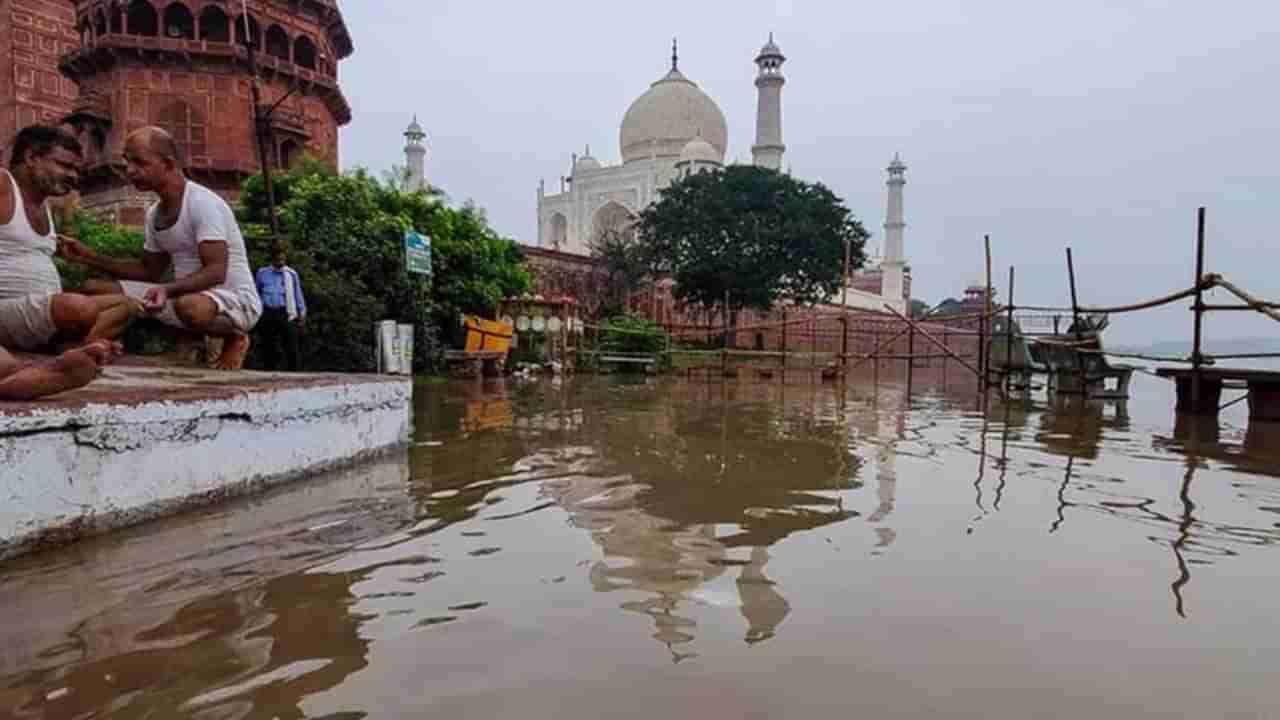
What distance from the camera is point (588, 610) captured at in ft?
7.10

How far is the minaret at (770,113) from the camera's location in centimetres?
3903

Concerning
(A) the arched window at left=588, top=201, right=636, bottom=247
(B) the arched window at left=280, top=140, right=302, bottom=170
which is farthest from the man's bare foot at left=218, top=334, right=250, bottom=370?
(A) the arched window at left=588, top=201, right=636, bottom=247

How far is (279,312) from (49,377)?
5780 mm

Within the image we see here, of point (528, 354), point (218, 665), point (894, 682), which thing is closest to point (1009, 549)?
point (894, 682)

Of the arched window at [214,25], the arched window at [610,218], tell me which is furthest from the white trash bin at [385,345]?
the arched window at [610,218]

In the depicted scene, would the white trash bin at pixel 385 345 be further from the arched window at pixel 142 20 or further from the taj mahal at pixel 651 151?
the taj mahal at pixel 651 151

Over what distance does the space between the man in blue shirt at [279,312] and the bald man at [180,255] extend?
9.38ft

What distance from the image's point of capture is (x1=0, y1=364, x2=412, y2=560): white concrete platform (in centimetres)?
244

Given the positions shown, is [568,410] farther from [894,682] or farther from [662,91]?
[662,91]

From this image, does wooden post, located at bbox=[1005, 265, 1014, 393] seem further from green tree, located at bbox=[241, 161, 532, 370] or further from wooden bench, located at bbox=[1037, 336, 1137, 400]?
green tree, located at bbox=[241, 161, 532, 370]

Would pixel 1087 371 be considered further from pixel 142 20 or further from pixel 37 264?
pixel 142 20

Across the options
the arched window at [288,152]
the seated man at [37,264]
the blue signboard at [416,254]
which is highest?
the arched window at [288,152]

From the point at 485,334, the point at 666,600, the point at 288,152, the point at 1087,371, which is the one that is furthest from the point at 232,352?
the point at 288,152

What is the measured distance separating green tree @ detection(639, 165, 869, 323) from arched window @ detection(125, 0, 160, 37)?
16.4m
